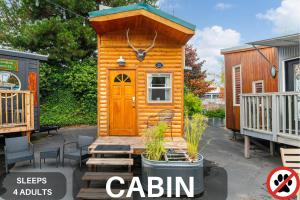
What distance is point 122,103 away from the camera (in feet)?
23.3

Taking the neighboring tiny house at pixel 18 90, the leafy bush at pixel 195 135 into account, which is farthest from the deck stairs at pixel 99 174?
the neighboring tiny house at pixel 18 90

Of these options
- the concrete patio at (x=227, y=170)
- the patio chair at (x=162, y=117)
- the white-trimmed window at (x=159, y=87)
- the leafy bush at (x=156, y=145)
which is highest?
the white-trimmed window at (x=159, y=87)

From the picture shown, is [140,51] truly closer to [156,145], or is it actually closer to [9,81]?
[156,145]

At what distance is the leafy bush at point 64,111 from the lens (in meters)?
12.8

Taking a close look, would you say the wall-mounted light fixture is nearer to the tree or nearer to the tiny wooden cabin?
the tiny wooden cabin

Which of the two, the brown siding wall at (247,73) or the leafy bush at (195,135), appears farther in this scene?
the brown siding wall at (247,73)

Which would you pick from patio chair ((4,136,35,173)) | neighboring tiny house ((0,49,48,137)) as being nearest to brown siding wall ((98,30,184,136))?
patio chair ((4,136,35,173))

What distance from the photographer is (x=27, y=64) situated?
904 cm

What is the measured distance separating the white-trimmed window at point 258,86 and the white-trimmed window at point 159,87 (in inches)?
152

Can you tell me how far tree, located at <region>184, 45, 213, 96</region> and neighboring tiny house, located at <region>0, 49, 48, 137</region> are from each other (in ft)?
46.4

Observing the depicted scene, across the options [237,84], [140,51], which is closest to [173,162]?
[140,51]

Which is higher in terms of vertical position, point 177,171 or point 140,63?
point 140,63

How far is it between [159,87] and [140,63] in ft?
2.92

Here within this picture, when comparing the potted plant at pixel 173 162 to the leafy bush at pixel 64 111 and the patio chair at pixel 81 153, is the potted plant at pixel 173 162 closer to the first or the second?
A: the patio chair at pixel 81 153
